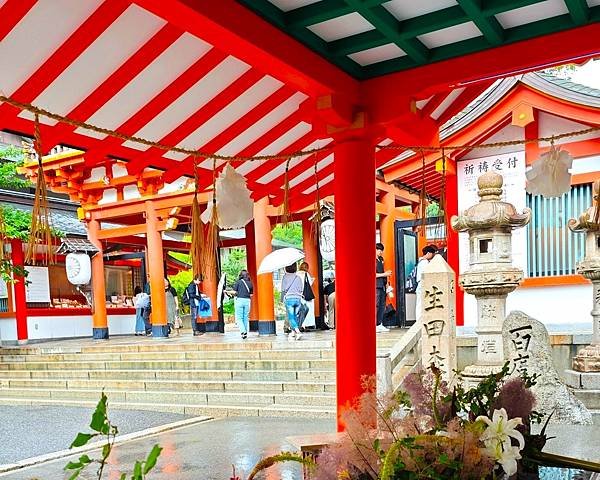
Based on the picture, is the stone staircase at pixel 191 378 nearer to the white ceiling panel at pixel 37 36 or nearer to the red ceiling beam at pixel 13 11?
the white ceiling panel at pixel 37 36

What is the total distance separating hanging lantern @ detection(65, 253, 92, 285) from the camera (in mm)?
15109

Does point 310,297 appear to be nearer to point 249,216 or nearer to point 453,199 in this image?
point 453,199

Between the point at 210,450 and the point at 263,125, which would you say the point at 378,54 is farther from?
the point at 210,450

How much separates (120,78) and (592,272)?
5.82 meters

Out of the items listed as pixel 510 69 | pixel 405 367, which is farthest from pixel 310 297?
pixel 510 69

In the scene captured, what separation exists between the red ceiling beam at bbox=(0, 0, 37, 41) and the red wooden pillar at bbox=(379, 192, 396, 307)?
10730 millimetres

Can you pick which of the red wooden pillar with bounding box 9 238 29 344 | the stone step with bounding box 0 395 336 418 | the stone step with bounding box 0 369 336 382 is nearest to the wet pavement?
the stone step with bounding box 0 395 336 418

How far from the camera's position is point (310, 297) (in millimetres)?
12930

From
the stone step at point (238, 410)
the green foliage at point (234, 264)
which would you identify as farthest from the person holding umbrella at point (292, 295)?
the green foliage at point (234, 264)

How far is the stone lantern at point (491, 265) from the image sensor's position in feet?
22.2

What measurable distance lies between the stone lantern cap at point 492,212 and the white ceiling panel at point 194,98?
3345 millimetres

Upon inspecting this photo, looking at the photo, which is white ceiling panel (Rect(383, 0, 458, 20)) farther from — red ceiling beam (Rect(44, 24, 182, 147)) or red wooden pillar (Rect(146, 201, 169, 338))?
red wooden pillar (Rect(146, 201, 169, 338))

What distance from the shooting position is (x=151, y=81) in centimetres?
454

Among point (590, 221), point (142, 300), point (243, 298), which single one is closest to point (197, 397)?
point (243, 298)
